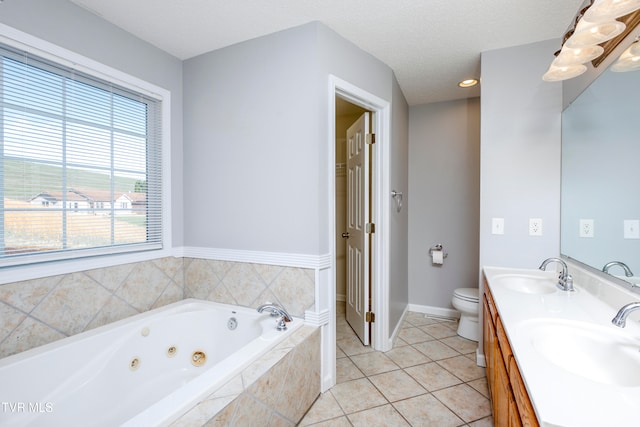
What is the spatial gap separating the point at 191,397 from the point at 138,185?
160 centimetres

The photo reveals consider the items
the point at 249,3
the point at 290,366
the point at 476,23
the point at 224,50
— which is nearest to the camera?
the point at 290,366

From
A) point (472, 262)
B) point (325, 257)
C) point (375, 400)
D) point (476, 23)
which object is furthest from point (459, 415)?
point (476, 23)

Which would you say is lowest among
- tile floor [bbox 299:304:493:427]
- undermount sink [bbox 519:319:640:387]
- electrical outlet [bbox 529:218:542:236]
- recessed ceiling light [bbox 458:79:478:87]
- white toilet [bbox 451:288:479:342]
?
tile floor [bbox 299:304:493:427]

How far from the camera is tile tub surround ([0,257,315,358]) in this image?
1562 mm

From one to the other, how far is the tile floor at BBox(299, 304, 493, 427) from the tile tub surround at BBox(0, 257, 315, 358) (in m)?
0.63

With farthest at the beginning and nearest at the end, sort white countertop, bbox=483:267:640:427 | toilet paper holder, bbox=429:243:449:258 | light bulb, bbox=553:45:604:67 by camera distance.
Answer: toilet paper holder, bbox=429:243:449:258
light bulb, bbox=553:45:604:67
white countertop, bbox=483:267:640:427

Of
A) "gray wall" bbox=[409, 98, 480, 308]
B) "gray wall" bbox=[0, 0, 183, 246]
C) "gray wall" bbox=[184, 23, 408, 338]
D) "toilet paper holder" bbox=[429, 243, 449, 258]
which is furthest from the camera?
"toilet paper holder" bbox=[429, 243, 449, 258]

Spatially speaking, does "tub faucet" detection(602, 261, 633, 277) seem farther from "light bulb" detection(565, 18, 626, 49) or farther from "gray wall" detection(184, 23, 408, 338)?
"gray wall" detection(184, 23, 408, 338)

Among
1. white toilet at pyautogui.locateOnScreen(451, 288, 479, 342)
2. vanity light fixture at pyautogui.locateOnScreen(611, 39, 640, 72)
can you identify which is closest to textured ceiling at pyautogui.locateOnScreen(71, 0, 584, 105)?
vanity light fixture at pyautogui.locateOnScreen(611, 39, 640, 72)

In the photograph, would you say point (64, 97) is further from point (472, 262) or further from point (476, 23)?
point (472, 262)

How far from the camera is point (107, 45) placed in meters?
1.92

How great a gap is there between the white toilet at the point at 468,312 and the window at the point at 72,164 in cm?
262

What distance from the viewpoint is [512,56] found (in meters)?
2.18

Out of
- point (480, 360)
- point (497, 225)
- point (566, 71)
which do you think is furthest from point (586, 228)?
point (480, 360)
